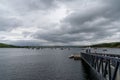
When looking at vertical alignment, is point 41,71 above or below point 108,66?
below

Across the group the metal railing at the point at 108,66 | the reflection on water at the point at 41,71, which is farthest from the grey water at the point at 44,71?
the metal railing at the point at 108,66

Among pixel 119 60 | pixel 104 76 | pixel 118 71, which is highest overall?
pixel 119 60

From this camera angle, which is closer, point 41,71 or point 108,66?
point 108,66

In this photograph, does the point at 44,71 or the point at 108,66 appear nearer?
the point at 108,66

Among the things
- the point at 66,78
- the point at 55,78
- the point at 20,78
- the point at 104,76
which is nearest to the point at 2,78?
the point at 20,78

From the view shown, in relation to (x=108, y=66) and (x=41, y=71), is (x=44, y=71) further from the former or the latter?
(x=108, y=66)

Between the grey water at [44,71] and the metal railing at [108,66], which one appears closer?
the metal railing at [108,66]

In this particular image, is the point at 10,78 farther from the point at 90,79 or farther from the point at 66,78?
the point at 90,79

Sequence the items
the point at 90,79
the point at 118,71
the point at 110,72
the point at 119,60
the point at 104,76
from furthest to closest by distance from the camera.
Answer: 1. the point at 90,79
2. the point at 104,76
3. the point at 110,72
4. the point at 118,71
5. the point at 119,60

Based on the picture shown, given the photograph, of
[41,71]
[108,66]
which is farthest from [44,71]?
[108,66]

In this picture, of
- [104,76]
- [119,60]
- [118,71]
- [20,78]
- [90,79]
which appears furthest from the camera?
[20,78]

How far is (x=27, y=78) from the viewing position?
3403cm

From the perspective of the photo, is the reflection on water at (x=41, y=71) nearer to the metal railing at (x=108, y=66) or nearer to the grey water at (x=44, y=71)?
the grey water at (x=44, y=71)

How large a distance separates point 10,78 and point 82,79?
1656cm
